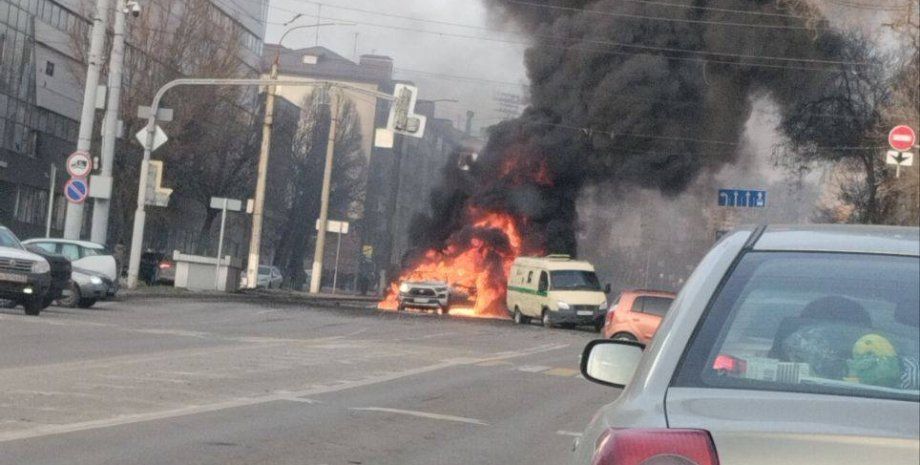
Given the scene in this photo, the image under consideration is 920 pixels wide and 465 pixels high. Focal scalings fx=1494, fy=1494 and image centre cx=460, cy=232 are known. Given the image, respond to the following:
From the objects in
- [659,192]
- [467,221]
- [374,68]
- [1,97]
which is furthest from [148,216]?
[374,68]

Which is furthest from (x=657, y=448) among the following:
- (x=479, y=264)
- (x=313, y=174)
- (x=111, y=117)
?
(x=313, y=174)

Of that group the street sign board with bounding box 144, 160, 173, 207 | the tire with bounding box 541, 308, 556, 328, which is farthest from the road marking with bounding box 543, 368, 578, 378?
the tire with bounding box 541, 308, 556, 328

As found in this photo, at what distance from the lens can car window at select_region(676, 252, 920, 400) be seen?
359 centimetres

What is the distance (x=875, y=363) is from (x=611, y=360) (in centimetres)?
152

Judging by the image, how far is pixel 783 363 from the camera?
3746 mm

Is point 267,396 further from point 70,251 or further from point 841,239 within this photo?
point 70,251

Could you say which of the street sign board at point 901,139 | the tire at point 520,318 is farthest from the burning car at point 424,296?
the street sign board at point 901,139

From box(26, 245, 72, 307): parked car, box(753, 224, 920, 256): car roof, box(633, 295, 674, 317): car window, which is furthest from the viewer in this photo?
box(633, 295, 674, 317): car window

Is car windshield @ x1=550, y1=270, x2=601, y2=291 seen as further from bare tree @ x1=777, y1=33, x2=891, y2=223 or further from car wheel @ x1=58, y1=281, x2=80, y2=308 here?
car wheel @ x1=58, y1=281, x2=80, y2=308

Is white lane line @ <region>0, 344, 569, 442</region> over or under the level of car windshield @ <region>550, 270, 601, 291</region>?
under

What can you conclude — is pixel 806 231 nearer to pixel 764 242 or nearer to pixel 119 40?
pixel 764 242

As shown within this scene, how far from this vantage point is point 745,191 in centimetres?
4616

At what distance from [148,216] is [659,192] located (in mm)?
20638

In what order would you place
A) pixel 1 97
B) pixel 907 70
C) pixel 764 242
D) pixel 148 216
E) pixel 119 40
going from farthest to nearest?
pixel 148 216 → pixel 1 97 → pixel 907 70 → pixel 119 40 → pixel 764 242
